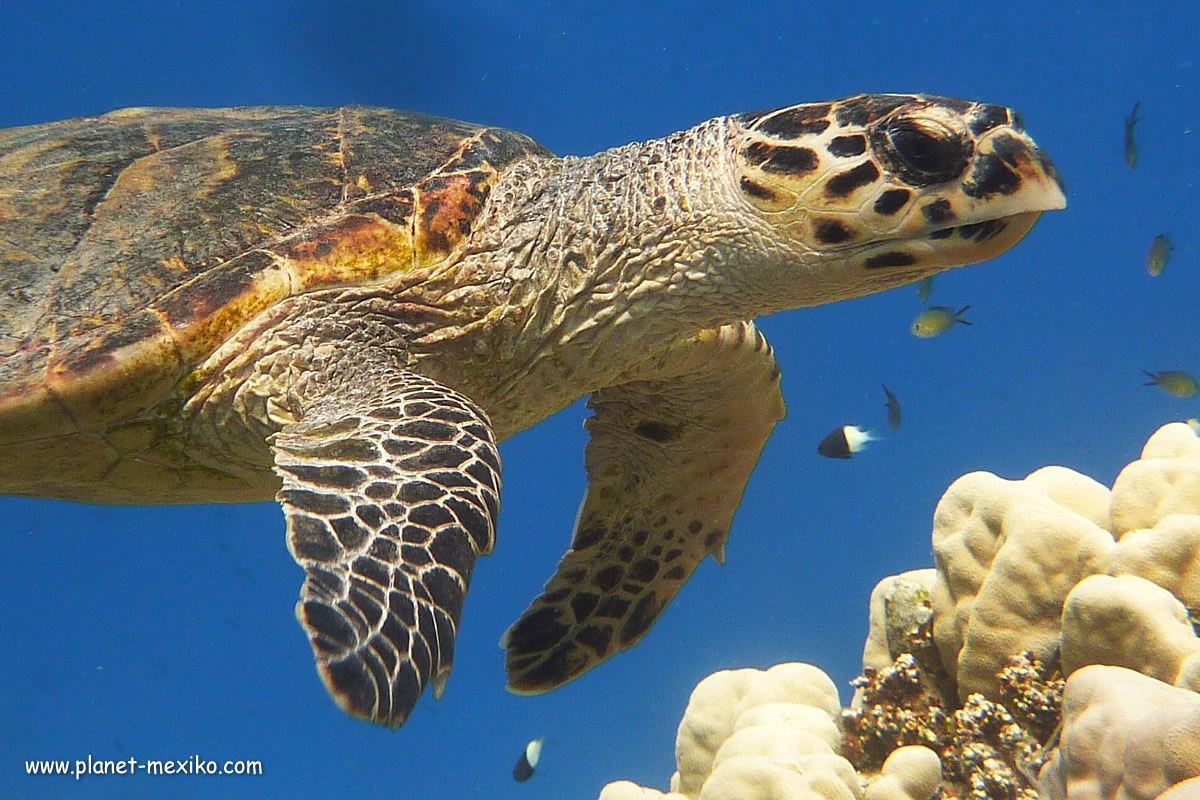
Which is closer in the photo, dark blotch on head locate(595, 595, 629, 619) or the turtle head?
the turtle head

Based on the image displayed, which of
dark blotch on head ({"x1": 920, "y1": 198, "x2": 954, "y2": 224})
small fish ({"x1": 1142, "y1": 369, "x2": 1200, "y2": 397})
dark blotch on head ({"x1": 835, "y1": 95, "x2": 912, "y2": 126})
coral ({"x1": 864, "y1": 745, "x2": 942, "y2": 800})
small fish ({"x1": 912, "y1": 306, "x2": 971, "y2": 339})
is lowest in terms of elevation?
coral ({"x1": 864, "y1": 745, "x2": 942, "y2": 800})

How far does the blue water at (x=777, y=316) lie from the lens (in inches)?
508

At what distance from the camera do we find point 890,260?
2.22 meters

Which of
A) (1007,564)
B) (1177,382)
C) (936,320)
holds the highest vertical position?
(936,320)

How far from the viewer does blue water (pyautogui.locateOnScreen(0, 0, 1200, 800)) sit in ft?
42.3

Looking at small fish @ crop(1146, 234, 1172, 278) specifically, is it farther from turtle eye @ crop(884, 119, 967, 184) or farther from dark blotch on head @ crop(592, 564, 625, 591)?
dark blotch on head @ crop(592, 564, 625, 591)

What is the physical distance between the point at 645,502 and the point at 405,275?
1.36 metres

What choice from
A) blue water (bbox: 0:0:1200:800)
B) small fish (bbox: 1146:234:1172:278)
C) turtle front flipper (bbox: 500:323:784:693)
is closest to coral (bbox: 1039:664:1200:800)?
turtle front flipper (bbox: 500:323:784:693)

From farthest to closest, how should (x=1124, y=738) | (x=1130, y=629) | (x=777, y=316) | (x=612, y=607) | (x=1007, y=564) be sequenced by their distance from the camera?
(x=777, y=316), (x=612, y=607), (x=1007, y=564), (x=1130, y=629), (x=1124, y=738)

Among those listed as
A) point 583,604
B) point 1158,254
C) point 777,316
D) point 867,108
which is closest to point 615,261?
Answer: point 867,108

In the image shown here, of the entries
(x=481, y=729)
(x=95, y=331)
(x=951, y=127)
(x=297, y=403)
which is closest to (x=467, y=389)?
(x=297, y=403)

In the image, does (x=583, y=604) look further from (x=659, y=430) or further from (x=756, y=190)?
(x=756, y=190)

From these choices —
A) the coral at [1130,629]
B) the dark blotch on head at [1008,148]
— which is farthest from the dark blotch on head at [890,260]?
the coral at [1130,629]

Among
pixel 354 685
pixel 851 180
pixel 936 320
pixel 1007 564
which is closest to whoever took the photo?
pixel 354 685
